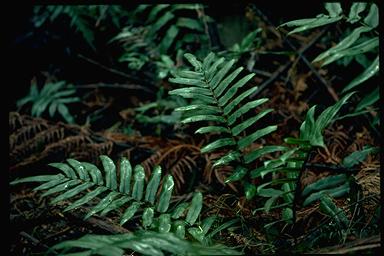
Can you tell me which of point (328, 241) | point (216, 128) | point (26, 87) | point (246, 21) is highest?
point (246, 21)

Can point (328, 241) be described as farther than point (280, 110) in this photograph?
No

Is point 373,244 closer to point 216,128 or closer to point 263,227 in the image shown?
point 263,227

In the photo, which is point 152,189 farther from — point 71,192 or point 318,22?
point 318,22

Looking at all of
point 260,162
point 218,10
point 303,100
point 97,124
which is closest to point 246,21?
point 218,10

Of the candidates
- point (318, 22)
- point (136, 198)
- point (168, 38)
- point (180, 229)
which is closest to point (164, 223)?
point (180, 229)

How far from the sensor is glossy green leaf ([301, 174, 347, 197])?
4.22ft

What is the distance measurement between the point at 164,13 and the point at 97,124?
85 centimetres

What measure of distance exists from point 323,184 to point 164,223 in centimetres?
53

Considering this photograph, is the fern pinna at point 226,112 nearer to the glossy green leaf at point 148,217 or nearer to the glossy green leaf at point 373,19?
the glossy green leaf at point 148,217

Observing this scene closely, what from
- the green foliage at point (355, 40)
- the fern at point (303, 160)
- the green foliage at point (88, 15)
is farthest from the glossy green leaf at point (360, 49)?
the green foliage at point (88, 15)

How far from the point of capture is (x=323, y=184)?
4.28 feet

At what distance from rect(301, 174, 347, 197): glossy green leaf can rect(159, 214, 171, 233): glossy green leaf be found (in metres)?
0.44

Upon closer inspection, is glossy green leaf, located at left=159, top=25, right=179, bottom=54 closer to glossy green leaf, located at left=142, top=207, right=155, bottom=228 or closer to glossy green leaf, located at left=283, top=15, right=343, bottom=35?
glossy green leaf, located at left=283, top=15, right=343, bottom=35

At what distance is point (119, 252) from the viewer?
755 mm
